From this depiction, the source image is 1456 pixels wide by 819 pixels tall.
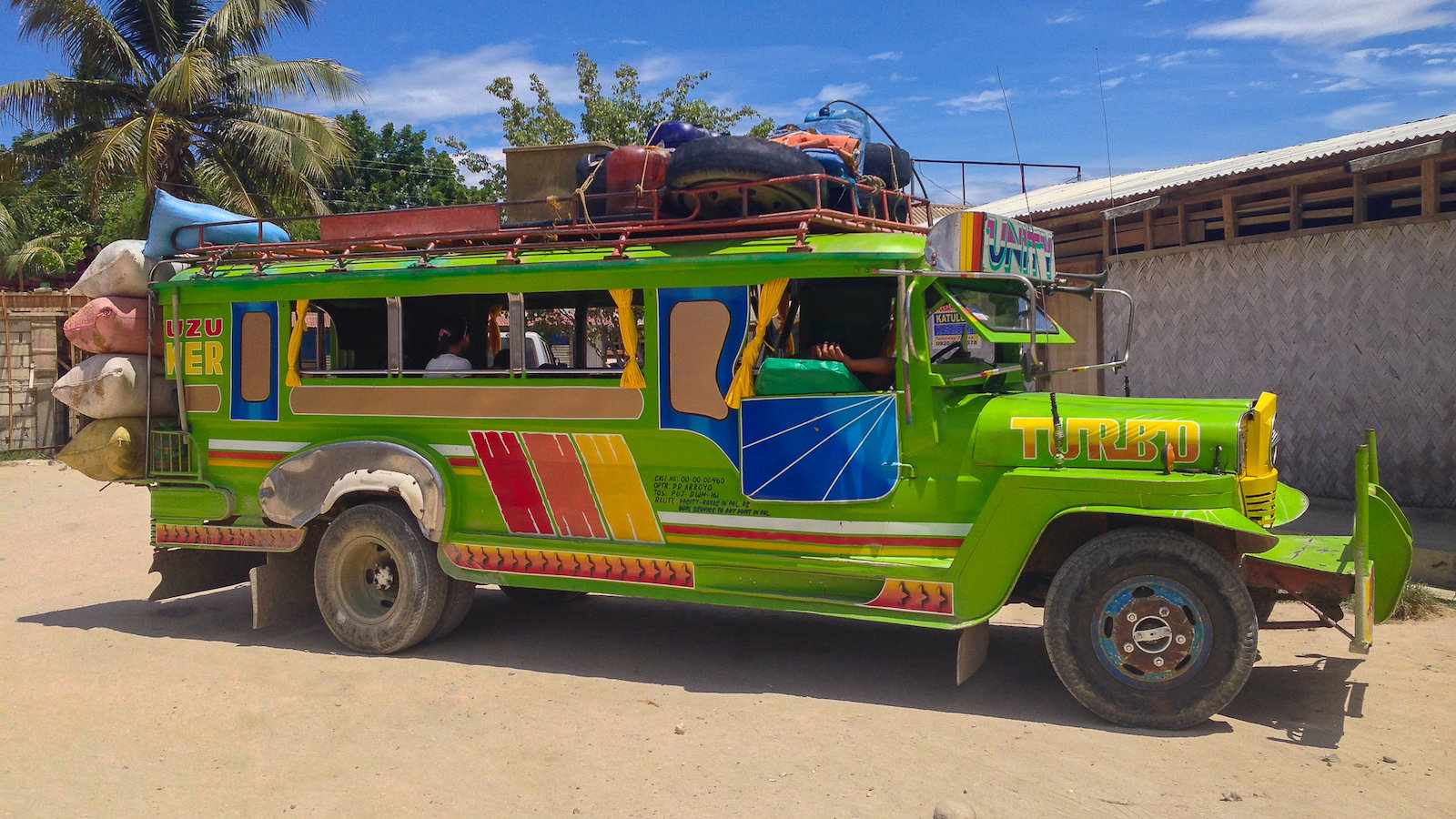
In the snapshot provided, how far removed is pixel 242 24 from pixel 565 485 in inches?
676

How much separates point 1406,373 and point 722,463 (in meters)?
6.84

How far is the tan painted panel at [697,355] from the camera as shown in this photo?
6.09 meters

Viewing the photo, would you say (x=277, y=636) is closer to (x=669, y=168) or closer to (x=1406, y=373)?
(x=669, y=168)

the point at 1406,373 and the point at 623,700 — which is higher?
the point at 1406,373

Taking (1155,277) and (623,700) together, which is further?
(1155,277)

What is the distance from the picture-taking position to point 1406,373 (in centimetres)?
962

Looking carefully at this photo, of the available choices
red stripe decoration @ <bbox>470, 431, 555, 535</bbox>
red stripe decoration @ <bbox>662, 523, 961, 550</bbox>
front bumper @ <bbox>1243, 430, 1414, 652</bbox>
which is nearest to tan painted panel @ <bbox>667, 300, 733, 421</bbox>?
red stripe decoration @ <bbox>662, 523, 961, 550</bbox>

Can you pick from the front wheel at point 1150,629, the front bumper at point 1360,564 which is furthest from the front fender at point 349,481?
the front bumper at point 1360,564

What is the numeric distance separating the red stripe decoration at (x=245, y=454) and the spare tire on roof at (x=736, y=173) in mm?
3182

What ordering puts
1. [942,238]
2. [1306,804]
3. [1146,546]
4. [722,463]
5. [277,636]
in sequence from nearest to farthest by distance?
[1306,804], [1146,546], [942,238], [722,463], [277,636]

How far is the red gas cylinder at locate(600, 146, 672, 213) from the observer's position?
22.1 feet

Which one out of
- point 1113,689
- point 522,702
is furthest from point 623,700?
point 1113,689

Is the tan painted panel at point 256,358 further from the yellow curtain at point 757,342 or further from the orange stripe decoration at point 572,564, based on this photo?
the yellow curtain at point 757,342

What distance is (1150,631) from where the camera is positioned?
5.21 meters
